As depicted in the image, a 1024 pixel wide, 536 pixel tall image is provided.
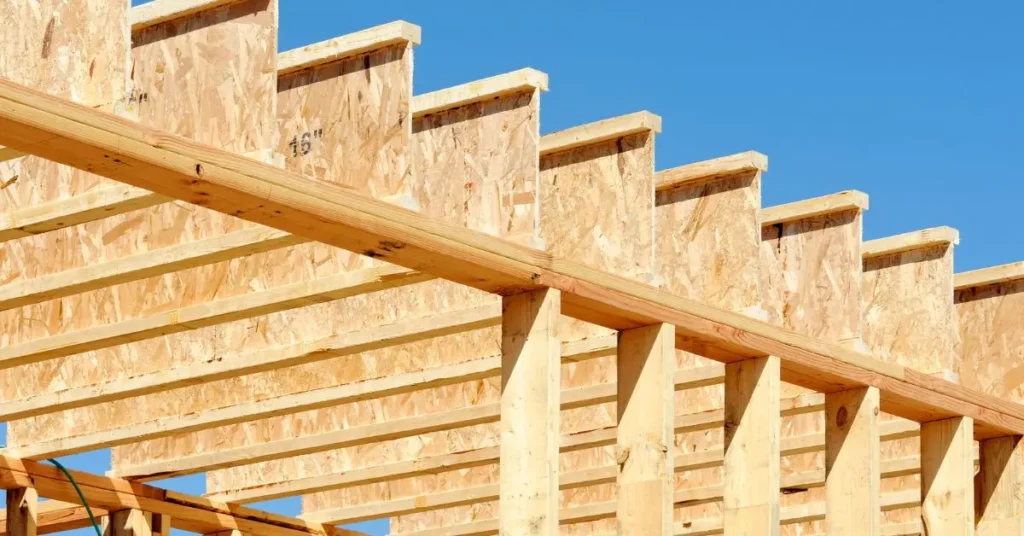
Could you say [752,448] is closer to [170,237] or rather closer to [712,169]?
[712,169]

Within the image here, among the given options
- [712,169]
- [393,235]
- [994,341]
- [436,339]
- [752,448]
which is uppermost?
[712,169]

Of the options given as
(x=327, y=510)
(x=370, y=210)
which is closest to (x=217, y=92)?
(x=370, y=210)

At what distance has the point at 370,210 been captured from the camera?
9.27 meters

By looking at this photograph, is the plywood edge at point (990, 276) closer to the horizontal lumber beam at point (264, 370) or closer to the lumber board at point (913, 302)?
the lumber board at point (913, 302)

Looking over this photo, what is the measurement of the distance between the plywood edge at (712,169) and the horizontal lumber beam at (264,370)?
1.15 meters

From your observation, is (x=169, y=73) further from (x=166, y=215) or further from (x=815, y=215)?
(x=815, y=215)

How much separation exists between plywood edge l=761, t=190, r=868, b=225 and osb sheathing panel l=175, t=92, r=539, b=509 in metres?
1.93

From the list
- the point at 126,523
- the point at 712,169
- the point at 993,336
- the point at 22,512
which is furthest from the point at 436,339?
the point at 993,336

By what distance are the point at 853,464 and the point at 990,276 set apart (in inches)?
95.1

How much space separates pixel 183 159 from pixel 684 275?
13.4ft

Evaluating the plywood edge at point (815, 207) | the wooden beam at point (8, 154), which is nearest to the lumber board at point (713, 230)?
the plywood edge at point (815, 207)

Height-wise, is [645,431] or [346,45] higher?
[346,45]

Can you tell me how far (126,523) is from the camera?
1473 cm

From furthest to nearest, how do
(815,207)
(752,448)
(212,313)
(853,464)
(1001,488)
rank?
1. (1001,488)
2. (815,207)
3. (853,464)
4. (212,313)
5. (752,448)
